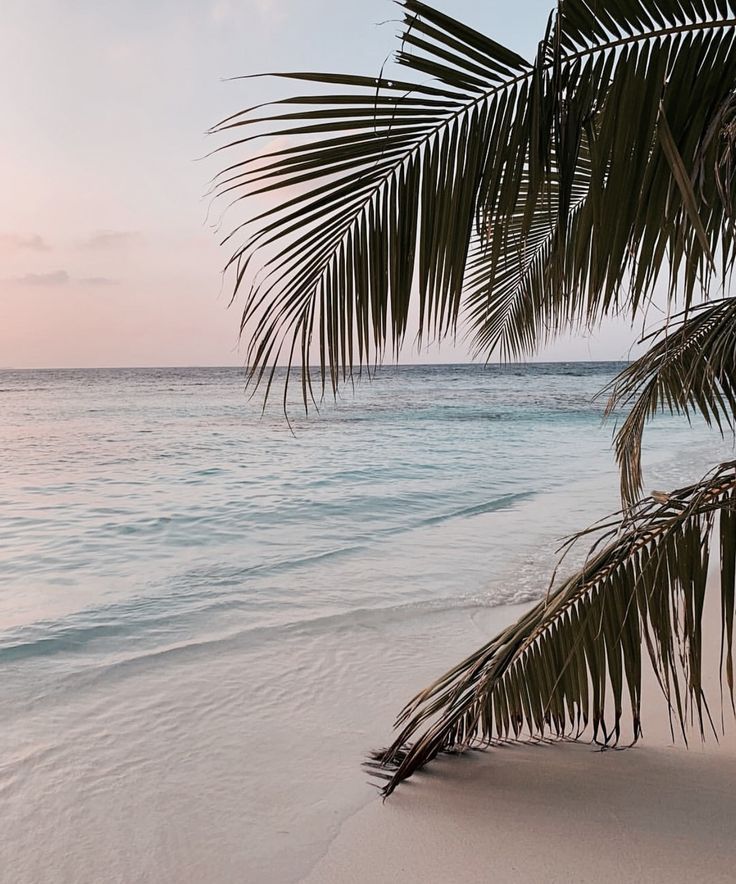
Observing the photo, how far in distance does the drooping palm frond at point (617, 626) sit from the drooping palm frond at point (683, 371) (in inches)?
16.8

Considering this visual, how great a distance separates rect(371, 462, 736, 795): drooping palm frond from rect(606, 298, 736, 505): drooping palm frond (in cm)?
43

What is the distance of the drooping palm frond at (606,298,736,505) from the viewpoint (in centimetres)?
197

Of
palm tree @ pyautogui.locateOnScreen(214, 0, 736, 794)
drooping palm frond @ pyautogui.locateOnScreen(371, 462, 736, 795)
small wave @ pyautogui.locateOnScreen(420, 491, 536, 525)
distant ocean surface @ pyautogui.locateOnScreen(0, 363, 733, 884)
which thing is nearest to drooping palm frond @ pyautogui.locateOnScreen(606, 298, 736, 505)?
drooping palm frond @ pyautogui.locateOnScreen(371, 462, 736, 795)

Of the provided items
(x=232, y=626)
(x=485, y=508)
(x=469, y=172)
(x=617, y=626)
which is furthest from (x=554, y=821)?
(x=485, y=508)

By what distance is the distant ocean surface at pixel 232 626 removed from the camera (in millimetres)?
2828

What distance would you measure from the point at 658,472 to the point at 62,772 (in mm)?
10592

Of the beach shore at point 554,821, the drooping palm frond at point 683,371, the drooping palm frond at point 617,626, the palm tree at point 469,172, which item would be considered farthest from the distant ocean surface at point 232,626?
the palm tree at point 469,172

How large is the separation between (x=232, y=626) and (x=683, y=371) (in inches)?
150

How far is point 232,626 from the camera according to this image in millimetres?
5219

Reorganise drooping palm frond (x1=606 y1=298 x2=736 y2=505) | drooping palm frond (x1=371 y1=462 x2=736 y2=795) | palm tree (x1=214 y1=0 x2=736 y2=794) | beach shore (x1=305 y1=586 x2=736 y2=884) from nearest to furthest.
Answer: palm tree (x1=214 y1=0 x2=736 y2=794) < drooping palm frond (x1=371 y1=462 x2=736 y2=795) < drooping palm frond (x1=606 y1=298 x2=736 y2=505) < beach shore (x1=305 y1=586 x2=736 y2=884)

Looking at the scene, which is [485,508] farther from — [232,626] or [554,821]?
[554,821]

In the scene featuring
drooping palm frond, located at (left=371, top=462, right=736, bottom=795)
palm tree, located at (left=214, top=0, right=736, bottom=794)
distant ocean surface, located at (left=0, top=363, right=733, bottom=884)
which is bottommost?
distant ocean surface, located at (left=0, top=363, right=733, bottom=884)

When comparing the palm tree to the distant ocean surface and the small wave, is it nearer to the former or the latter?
the distant ocean surface

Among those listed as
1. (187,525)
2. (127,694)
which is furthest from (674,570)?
(187,525)
